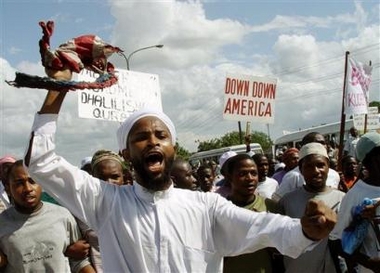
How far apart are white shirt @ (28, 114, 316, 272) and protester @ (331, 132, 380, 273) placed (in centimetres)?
160

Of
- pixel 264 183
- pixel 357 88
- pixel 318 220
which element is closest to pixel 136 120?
pixel 318 220

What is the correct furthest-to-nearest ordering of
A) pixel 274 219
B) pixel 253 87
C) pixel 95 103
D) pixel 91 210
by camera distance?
pixel 253 87 < pixel 95 103 < pixel 91 210 < pixel 274 219

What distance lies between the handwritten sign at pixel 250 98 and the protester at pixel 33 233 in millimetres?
6391

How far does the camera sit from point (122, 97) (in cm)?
815

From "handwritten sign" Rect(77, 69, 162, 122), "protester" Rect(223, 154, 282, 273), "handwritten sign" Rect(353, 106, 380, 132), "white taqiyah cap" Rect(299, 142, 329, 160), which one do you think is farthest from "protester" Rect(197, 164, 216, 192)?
"handwritten sign" Rect(353, 106, 380, 132)

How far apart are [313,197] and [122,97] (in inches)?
165

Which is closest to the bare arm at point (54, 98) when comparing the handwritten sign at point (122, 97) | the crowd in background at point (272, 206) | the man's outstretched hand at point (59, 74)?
the man's outstretched hand at point (59, 74)

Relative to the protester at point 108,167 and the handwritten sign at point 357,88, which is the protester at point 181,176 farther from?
the handwritten sign at point 357,88

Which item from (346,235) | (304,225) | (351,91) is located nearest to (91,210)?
(304,225)

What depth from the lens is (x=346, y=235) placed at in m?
3.79

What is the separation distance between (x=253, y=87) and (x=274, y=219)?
8.20 m

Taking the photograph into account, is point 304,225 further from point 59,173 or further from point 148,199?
point 59,173

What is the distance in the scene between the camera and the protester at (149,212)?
2.31 metres

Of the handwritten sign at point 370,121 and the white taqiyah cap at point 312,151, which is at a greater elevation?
the handwritten sign at point 370,121
